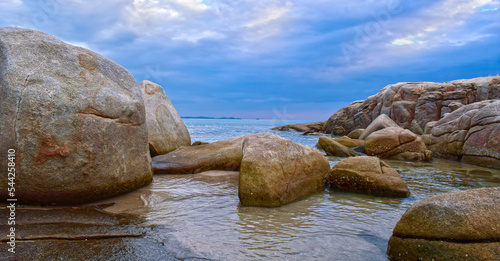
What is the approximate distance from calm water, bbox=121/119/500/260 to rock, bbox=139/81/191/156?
2306 mm

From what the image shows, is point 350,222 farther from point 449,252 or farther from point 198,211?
point 198,211

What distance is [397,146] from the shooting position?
13016 millimetres

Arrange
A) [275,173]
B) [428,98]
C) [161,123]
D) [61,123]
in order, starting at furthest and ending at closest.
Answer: [428,98] → [161,123] → [275,173] → [61,123]

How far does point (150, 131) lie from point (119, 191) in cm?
419

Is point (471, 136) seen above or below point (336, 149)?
above

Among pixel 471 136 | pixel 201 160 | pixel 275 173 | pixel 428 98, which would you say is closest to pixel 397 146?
pixel 471 136

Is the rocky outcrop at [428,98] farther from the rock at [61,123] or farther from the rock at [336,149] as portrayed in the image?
the rock at [61,123]

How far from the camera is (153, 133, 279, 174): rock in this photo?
327 inches

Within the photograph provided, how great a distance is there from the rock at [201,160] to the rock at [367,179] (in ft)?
6.50

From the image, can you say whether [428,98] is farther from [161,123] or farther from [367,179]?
[161,123]

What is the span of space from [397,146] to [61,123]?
12124 millimetres

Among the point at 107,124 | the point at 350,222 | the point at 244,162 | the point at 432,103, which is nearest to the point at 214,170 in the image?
the point at 244,162

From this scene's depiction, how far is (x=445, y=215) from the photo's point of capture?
3371 millimetres

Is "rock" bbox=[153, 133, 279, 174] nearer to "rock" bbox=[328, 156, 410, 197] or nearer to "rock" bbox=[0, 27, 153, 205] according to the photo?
"rock" bbox=[328, 156, 410, 197]
